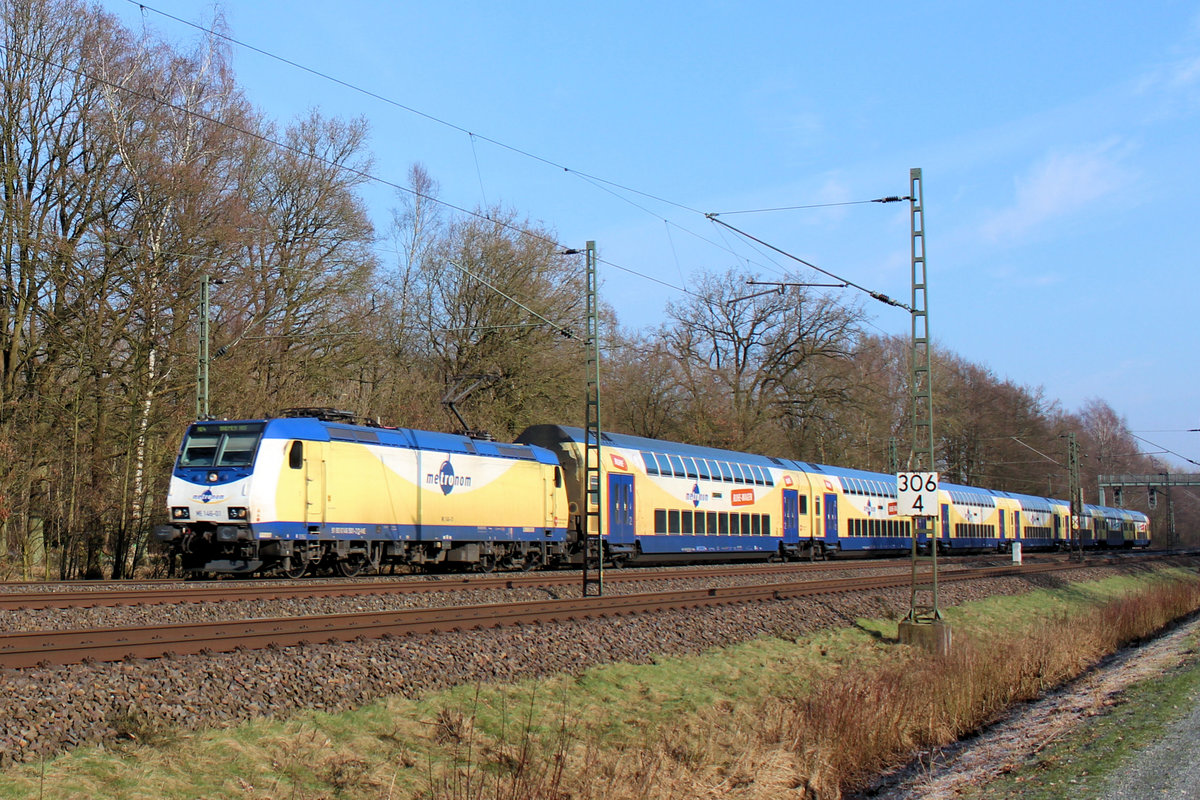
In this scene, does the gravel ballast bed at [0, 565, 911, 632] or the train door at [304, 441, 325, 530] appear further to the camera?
the train door at [304, 441, 325, 530]

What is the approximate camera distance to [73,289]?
25359 millimetres

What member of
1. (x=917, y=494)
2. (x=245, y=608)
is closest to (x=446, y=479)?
(x=245, y=608)

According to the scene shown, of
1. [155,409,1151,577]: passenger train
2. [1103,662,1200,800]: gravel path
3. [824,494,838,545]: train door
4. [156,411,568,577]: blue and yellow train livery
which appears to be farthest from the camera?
[824,494,838,545]: train door

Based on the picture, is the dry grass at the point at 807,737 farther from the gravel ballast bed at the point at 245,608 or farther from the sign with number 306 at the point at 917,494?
the gravel ballast bed at the point at 245,608

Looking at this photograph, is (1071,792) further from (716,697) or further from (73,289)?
(73,289)

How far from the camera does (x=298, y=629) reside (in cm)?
1194

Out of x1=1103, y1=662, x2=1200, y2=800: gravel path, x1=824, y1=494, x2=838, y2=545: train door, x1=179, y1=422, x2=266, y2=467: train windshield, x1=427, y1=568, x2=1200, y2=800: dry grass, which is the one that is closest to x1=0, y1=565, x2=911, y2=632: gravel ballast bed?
x1=179, y1=422, x2=266, y2=467: train windshield

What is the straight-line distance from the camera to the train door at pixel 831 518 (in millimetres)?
36812

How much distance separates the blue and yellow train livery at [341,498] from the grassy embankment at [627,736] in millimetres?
8794

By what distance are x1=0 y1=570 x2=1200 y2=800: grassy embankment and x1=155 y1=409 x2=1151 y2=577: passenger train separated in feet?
10.1

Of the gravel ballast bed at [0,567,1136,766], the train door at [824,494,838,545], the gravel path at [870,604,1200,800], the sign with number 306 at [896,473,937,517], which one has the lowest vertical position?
the gravel path at [870,604,1200,800]

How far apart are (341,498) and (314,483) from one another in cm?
77

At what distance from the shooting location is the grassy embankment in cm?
759

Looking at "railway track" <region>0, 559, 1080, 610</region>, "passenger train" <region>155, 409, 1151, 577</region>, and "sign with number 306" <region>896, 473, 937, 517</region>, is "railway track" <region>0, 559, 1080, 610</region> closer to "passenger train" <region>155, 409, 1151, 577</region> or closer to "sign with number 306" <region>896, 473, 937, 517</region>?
"passenger train" <region>155, 409, 1151, 577</region>
